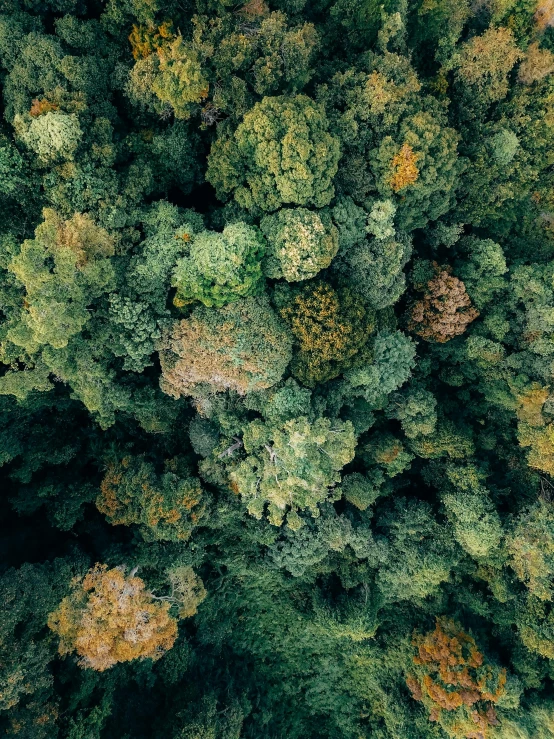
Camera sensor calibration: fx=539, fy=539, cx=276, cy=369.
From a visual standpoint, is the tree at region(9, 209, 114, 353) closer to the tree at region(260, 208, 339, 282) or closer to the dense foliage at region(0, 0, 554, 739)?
the dense foliage at region(0, 0, 554, 739)

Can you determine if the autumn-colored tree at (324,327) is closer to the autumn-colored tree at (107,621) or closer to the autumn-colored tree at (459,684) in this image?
the autumn-colored tree at (107,621)

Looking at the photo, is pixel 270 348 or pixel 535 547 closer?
pixel 270 348

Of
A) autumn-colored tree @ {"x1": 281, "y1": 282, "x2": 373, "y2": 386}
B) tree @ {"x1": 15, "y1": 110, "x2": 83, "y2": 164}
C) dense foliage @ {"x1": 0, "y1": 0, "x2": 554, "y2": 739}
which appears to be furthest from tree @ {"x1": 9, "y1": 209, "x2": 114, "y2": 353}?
autumn-colored tree @ {"x1": 281, "y1": 282, "x2": 373, "y2": 386}

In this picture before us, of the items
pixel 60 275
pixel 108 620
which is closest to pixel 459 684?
pixel 108 620

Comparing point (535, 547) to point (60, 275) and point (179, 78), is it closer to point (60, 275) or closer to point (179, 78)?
point (60, 275)

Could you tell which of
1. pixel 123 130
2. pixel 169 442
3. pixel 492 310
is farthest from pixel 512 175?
pixel 169 442

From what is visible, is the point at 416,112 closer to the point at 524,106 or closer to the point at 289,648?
the point at 524,106

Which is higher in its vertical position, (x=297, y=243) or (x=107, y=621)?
(x=297, y=243)
